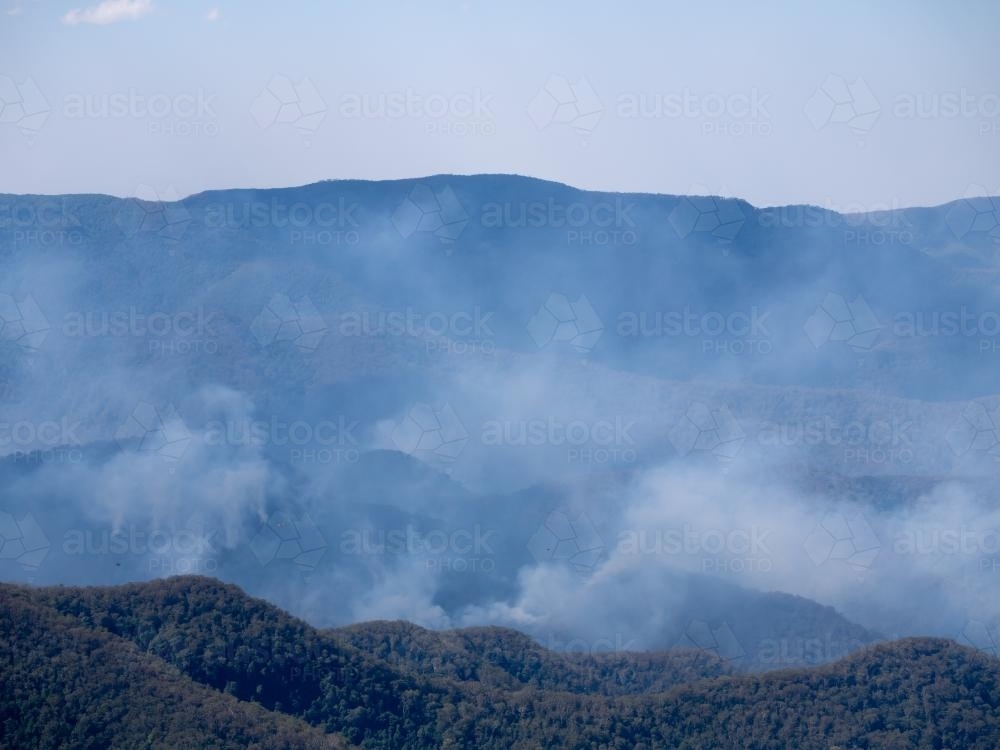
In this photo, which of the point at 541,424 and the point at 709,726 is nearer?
the point at 709,726

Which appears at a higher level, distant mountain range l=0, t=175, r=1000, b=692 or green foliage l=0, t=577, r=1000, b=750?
distant mountain range l=0, t=175, r=1000, b=692

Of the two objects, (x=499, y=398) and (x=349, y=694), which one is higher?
(x=499, y=398)

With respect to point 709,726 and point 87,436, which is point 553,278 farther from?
point 709,726

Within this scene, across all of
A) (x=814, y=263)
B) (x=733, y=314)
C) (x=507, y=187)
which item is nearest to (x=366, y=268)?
(x=507, y=187)

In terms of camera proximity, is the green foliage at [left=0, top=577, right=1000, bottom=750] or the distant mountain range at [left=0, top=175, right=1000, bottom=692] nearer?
the green foliage at [left=0, top=577, right=1000, bottom=750]

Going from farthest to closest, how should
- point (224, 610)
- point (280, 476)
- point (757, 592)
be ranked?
point (280, 476), point (757, 592), point (224, 610)

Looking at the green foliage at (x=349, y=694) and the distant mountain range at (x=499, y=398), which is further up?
the distant mountain range at (x=499, y=398)

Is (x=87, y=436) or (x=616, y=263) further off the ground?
(x=616, y=263)

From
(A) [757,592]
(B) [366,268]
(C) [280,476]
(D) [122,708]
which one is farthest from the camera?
(B) [366,268]

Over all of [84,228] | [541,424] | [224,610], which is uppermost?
[84,228]

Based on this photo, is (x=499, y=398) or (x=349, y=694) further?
(x=499, y=398)

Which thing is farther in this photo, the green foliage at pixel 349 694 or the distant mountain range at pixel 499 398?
the distant mountain range at pixel 499 398
